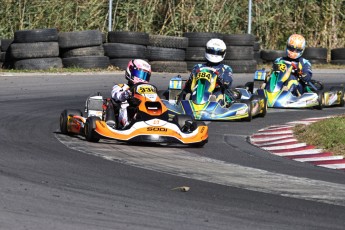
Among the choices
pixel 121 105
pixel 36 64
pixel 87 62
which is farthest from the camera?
pixel 87 62

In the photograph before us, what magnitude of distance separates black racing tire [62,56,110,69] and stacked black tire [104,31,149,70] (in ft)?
0.67

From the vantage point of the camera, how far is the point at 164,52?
65.3ft

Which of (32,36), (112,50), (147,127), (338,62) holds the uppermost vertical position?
(32,36)

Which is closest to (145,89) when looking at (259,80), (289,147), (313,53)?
(289,147)

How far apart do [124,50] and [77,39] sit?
1.09 metres

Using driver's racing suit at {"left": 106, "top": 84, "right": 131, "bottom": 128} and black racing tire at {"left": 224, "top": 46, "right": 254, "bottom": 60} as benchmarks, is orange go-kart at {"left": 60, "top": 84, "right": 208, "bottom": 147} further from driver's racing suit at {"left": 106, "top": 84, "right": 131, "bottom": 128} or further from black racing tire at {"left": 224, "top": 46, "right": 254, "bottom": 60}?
black racing tire at {"left": 224, "top": 46, "right": 254, "bottom": 60}

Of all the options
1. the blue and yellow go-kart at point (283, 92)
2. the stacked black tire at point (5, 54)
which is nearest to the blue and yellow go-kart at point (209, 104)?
the blue and yellow go-kart at point (283, 92)

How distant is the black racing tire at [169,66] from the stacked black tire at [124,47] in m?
0.30

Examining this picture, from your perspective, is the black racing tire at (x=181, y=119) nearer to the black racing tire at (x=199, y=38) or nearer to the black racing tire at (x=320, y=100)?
the black racing tire at (x=320, y=100)

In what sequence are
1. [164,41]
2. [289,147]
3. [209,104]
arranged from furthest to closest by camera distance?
[164,41], [209,104], [289,147]

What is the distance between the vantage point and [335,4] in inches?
962

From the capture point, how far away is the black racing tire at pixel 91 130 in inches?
386

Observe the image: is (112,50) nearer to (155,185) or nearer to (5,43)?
(5,43)

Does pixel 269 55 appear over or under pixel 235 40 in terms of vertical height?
under
